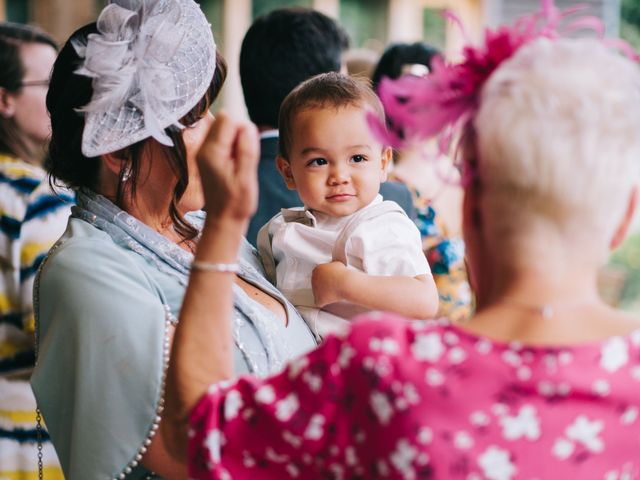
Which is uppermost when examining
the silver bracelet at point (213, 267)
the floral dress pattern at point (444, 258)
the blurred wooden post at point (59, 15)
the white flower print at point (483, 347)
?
the silver bracelet at point (213, 267)

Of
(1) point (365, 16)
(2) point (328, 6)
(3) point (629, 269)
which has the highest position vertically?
(2) point (328, 6)

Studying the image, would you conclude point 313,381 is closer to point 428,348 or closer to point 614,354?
point 428,348

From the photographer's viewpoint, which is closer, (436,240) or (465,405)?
(465,405)

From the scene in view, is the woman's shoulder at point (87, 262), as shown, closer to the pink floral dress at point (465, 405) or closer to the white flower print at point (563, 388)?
the pink floral dress at point (465, 405)

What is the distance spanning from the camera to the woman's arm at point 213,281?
1.21 meters

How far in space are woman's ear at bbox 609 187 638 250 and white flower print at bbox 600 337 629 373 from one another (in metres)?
0.13

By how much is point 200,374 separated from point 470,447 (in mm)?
384

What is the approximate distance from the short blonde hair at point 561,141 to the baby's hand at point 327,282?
2.50ft

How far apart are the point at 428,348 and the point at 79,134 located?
0.96m

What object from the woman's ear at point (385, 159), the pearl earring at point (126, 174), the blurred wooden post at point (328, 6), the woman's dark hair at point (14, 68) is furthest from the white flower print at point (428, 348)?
the blurred wooden post at point (328, 6)

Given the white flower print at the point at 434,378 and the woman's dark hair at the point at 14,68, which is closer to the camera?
the white flower print at the point at 434,378

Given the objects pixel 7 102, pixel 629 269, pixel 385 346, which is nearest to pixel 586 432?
pixel 385 346

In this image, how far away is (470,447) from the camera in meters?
1.06

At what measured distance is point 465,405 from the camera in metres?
1.06
